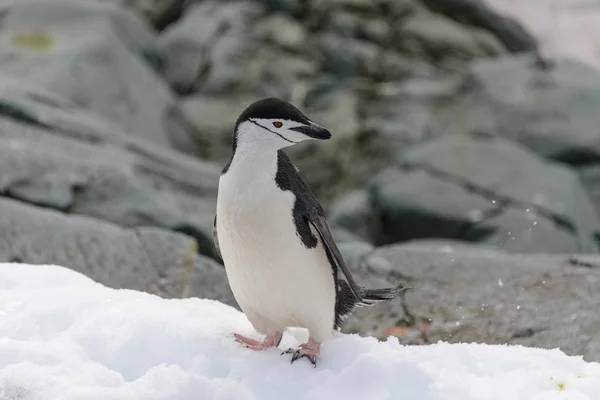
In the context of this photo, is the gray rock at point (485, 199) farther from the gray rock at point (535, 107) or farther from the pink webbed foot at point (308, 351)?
the pink webbed foot at point (308, 351)

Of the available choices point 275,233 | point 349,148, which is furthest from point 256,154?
point 349,148

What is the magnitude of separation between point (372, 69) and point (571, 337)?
292 inches

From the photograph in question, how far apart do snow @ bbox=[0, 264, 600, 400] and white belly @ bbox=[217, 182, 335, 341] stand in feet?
0.35

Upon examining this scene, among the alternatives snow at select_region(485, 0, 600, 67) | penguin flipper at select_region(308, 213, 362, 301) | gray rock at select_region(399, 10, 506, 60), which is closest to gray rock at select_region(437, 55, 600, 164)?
gray rock at select_region(399, 10, 506, 60)

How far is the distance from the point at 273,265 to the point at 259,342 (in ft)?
0.90

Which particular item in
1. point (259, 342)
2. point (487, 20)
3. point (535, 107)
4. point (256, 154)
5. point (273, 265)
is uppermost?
Result: point (256, 154)

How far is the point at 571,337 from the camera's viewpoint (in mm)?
2814

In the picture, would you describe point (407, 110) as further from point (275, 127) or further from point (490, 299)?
point (275, 127)

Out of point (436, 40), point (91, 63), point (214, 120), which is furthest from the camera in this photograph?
point (436, 40)

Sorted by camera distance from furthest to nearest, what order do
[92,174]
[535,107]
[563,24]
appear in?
[563,24]
[535,107]
[92,174]

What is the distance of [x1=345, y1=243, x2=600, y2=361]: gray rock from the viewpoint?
291cm

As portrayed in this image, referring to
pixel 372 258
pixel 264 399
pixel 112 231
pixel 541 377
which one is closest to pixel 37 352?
pixel 264 399

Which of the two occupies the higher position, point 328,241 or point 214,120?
point 328,241

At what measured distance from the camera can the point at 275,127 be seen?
6.52 feet
